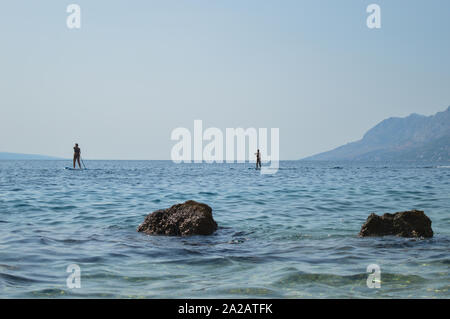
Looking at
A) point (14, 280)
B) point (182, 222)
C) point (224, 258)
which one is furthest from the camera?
point (182, 222)

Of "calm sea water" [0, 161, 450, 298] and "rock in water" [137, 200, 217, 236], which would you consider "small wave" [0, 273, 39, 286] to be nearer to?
"calm sea water" [0, 161, 450, 298]

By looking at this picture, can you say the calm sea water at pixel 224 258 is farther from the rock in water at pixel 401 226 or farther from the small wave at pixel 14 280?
the rock in water at pixel 401 226

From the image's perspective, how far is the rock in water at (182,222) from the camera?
11.3m

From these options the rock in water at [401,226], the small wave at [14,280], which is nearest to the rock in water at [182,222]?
the rock in water at [401,226]

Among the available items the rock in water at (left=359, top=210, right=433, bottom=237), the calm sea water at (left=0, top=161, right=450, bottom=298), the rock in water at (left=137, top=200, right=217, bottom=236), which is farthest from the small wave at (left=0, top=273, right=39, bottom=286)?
the rock in water at (left=359, top=210, right=433, bottom=237)

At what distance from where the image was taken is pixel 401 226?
1066 centimetres

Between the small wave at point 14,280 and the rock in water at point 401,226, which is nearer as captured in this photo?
the small wave at point 14,280

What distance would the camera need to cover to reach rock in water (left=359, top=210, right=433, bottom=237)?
10484 mm

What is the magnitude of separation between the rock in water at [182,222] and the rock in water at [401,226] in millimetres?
3879

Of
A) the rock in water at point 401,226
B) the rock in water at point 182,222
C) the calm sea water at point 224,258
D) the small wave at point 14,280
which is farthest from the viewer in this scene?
the rock in water at point 182,222

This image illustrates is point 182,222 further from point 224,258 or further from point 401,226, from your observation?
point 401,226

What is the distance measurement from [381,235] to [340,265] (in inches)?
131

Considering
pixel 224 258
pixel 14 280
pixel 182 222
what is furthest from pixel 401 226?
pixel 14 280

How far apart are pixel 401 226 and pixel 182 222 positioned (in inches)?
213
